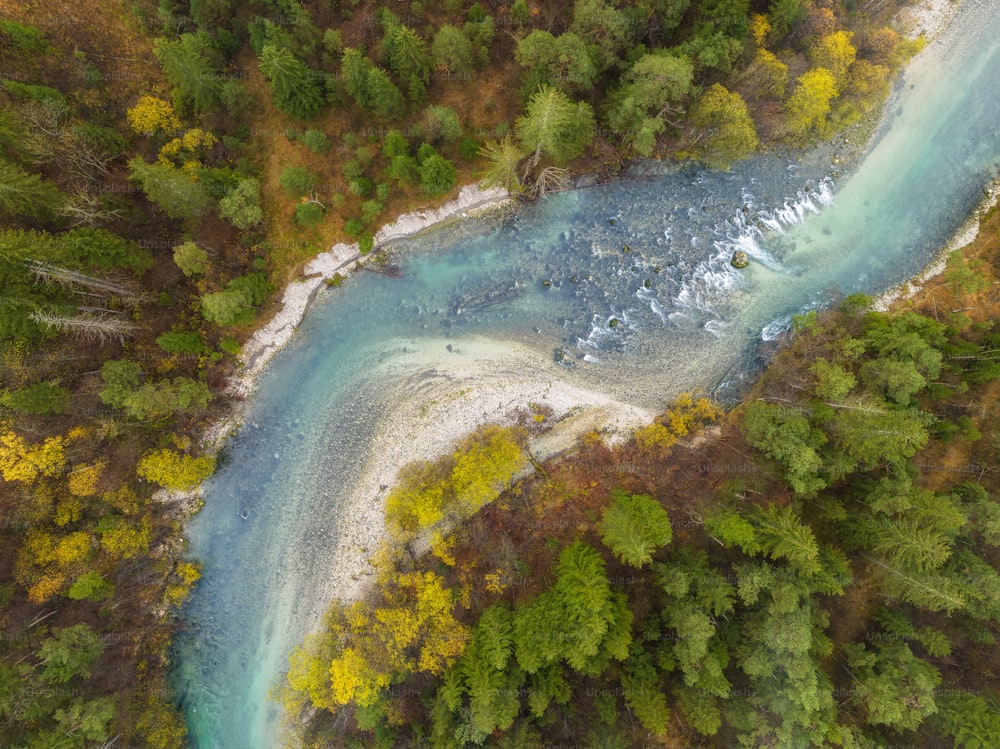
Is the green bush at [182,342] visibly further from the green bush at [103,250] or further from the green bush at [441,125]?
the green bush at [441,125]

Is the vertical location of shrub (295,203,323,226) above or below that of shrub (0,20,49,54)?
below

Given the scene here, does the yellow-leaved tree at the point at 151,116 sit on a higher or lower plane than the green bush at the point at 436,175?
higher

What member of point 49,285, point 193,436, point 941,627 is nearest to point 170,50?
point 49,285

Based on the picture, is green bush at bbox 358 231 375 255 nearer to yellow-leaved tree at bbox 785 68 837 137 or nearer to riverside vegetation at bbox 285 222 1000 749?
riverside vegetation at bbox 285 222 1000 749

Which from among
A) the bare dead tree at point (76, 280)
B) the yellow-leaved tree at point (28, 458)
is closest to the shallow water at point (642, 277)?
the yellow-leaved tree at point (28, 458)

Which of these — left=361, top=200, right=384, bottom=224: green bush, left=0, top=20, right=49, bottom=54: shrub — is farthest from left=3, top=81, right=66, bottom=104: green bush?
left=361, top=200, right=384, bottom=224: green bush

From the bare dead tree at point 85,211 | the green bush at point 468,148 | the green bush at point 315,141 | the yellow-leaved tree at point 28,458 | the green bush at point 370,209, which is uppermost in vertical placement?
the bare dead tree at point 85,211
